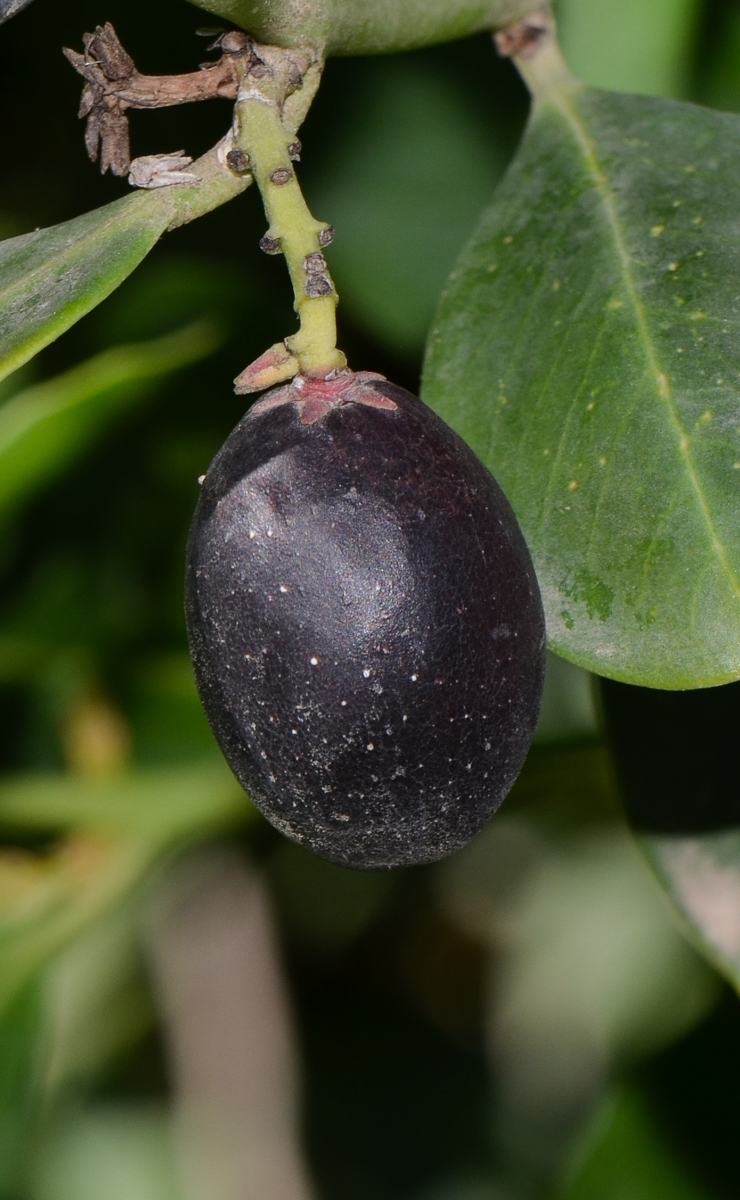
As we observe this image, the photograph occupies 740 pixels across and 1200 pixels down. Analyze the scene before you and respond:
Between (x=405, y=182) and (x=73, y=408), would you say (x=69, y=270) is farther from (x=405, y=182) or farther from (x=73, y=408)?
(x=405, y=182)

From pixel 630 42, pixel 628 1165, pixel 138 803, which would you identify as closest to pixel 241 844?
pixel 138 803

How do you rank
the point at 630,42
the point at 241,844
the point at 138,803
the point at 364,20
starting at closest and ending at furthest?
the point at 364,20, the point at 630,42, the point at 138,803, the point at 241,844

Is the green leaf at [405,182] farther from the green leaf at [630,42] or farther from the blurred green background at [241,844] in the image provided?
the green leaf at [630,42]

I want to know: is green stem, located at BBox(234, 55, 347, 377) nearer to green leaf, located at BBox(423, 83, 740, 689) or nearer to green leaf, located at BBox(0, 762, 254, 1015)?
green leaf, located at BBox(423, 83, 740, 689)

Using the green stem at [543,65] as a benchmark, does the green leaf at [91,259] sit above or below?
above

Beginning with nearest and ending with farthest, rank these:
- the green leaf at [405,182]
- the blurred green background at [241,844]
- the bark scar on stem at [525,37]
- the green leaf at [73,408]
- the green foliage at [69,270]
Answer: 1. the green foliage at [69,270]
2. the bark scar on stem at [525,37]
3. the green leaf at [73,408]
4. the blurred green background at [241,844]
5. the green leaf at [405,182]

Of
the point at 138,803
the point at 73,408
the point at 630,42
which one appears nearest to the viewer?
the point at 73,408

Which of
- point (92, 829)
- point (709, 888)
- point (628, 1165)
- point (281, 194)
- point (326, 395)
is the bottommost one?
point (628, 1165)

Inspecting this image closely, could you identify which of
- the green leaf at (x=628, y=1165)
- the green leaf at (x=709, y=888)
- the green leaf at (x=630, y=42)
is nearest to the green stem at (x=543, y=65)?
the green leaf at (x=630, y=42)
